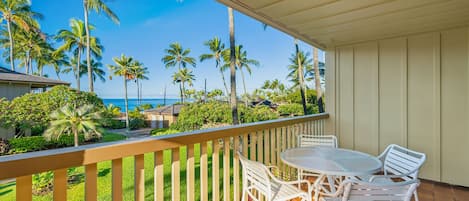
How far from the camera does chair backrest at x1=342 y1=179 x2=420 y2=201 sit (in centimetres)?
126

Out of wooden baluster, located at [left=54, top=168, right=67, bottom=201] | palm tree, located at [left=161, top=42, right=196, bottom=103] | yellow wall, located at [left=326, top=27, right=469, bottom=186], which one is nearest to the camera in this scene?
wooden baluster, located at [left=54, top=168, right=67, bottom=201]

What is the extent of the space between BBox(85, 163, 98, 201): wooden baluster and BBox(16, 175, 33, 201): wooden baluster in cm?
21

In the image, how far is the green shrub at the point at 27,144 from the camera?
30.3 feet

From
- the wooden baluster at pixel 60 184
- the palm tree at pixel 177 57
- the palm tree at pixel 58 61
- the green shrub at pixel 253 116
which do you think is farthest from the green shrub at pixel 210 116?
the palm tree at pixel 58 61

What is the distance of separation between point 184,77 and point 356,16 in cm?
2720

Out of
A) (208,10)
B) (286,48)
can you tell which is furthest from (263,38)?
(208,10)

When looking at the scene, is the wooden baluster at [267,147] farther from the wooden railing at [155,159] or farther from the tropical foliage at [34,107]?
the tropical foliage at [34,107]

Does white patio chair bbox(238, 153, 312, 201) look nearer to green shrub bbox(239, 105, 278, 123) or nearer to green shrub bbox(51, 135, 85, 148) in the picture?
green shrub bbox(239, 105, 278, 123)

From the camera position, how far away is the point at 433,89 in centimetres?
291

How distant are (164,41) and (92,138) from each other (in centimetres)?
2276

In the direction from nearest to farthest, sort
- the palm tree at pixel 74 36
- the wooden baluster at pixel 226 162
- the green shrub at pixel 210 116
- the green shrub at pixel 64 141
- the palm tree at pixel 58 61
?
the wooden baluster at pixel 226 162
the green shrub at pixel 64 141
the green shrub at pixel 210 116
the palm tree at pixel 74 36
the palm tree at pixel 58 61

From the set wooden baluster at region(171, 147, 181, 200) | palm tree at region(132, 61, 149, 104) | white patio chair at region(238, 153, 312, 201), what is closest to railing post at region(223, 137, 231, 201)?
white patio chair at region(238, 153, 312, 201)

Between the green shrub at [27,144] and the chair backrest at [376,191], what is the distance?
40.9 feet

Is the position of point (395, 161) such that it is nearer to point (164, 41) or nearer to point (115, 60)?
point (115, 60)
